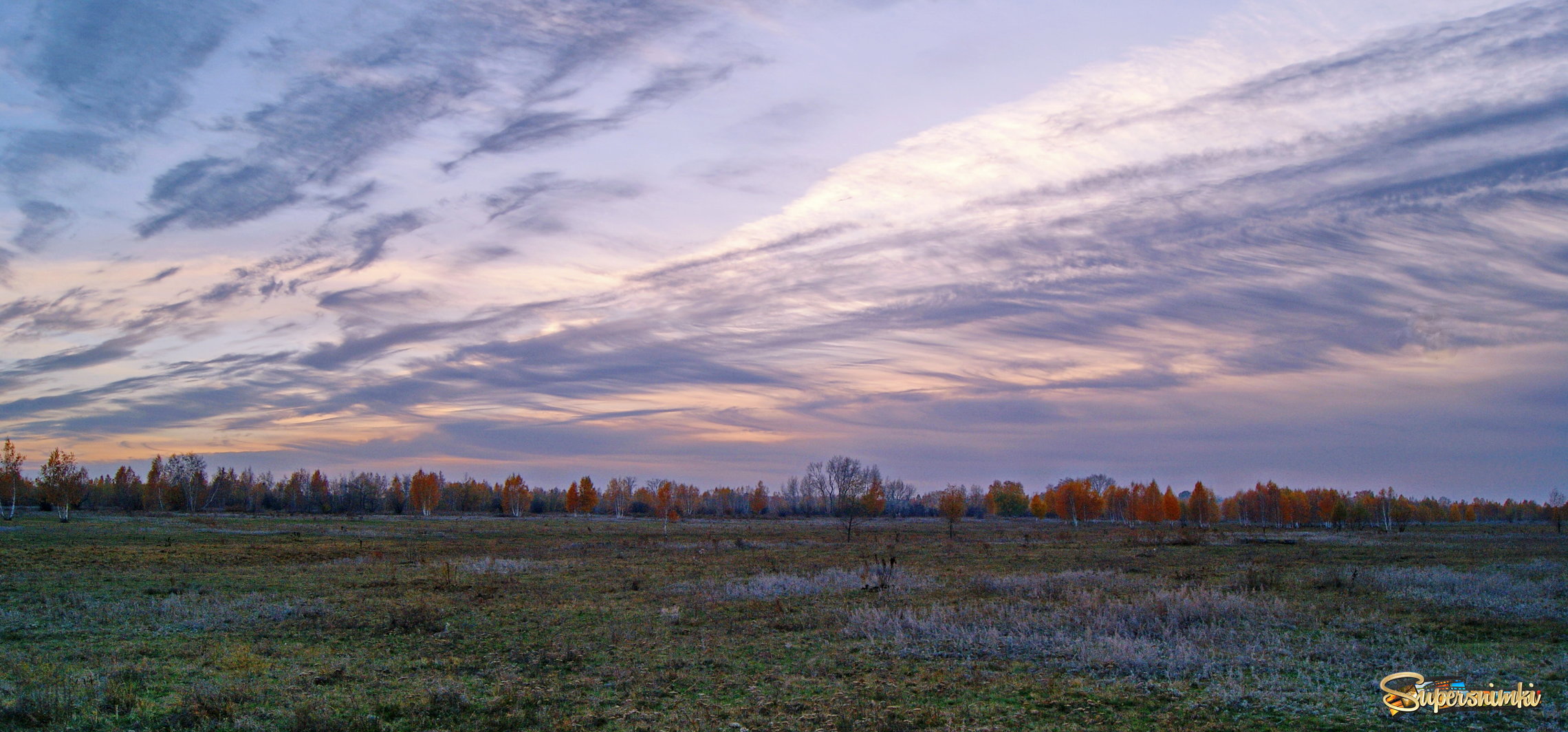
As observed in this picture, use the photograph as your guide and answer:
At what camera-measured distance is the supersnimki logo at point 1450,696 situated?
33.2 ft

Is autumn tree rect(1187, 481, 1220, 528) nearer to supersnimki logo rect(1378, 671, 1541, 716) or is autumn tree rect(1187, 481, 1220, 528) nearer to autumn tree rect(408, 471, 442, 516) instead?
supersnimki logo rect(1378, 671, 1541, 716)

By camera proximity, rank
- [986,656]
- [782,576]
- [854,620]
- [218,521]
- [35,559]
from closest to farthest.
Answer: [986,656], [854,620], [782,576], [35,559], [218,521]

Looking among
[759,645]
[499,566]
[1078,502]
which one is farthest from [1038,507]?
[759,645]

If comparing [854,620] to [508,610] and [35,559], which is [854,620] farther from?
[35,559]

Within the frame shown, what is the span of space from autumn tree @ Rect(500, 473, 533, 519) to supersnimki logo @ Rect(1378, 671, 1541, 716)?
481ft

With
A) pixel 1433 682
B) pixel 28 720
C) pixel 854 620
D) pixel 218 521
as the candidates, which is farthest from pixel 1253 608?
pixel 218 521

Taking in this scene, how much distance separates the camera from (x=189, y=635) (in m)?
16.9

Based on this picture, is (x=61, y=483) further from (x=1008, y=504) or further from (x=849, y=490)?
(x=1008, y=504)

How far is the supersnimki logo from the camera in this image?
1011 cm

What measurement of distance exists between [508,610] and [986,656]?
13.6m

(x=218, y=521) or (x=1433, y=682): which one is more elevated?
(x=1433, y=682)

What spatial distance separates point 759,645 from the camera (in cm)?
1614

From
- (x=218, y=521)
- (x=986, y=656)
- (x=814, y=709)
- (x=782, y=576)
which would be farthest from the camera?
(x=218, y=521)

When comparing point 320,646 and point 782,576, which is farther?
point 782,576
